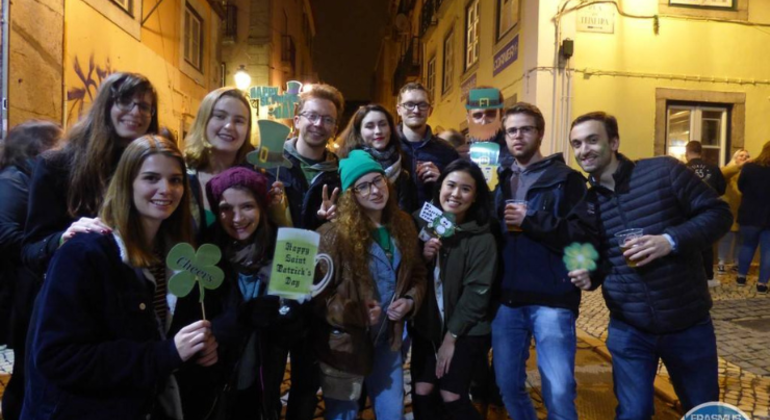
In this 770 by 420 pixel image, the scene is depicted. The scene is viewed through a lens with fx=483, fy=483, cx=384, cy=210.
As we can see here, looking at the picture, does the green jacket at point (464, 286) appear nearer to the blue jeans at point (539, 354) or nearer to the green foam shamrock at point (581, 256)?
the blue jeans at point (539, 354)

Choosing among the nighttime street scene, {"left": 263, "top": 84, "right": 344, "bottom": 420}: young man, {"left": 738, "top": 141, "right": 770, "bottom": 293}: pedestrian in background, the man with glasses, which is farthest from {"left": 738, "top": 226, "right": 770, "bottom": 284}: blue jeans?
{"left": 263, "top": 84, "right": 344, "bottom": 420}: young man

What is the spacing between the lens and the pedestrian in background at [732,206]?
8.12 m

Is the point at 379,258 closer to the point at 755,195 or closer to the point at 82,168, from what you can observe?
the point at 82,168

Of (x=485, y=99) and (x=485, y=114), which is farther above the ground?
(x=485, y=99)

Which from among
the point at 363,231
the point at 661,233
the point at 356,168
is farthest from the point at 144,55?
the point at 661,233

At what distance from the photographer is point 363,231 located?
2.70m

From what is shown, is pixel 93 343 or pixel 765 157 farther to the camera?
pixel 765 157

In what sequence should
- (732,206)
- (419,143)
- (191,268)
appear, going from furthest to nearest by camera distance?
1. (732,206)
2. (419,143)
3. (191,268)

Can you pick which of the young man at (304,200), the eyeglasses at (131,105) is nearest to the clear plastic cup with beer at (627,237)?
the young man at (304,200)

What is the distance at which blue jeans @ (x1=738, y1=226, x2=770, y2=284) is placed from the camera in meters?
7.08

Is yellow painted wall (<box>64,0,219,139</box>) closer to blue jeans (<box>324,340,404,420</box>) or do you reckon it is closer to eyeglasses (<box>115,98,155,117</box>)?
eyeglasses (<box>115,98,155,117</box>)

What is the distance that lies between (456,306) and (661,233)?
3.80ft

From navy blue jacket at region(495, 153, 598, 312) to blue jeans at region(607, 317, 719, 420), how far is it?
0.35 m

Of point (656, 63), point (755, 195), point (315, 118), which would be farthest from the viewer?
point (656, 63)
